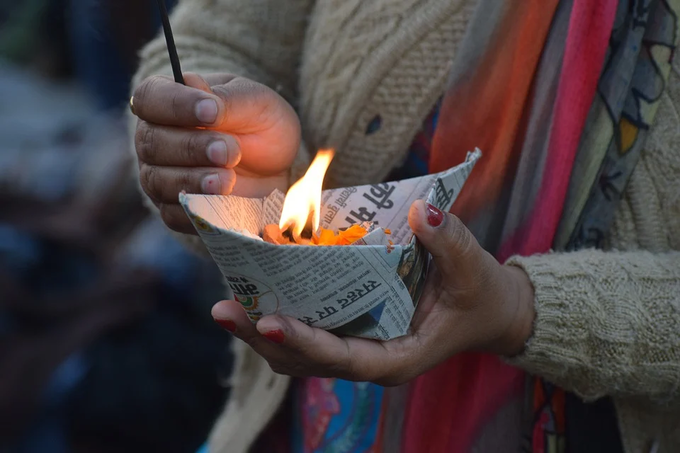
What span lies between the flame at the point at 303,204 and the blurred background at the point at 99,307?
43.8 inches

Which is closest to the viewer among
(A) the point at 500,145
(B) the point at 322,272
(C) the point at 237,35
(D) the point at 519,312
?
(B) the point at 322,272

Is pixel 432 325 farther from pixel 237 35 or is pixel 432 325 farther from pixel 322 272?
pixel 237 35

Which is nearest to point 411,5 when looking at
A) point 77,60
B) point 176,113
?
point 176,113

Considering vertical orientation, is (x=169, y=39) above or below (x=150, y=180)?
above

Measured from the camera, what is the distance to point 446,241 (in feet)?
2.36

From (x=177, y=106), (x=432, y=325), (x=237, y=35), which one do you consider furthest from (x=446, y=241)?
(x=237, y=35)

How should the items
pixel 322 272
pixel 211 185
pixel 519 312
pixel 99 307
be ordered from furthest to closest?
1. pixel 99 307
2. pixel 519 312
3. pixel 211 185
4. pixel 322 272

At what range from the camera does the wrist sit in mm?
867

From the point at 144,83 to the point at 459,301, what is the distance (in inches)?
19.0

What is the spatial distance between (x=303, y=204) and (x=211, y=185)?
0.12 metres

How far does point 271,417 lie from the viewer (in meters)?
1.17

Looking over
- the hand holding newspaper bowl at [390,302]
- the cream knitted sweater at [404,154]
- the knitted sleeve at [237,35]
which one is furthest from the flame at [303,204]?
the knitted sleeve at [237,35]

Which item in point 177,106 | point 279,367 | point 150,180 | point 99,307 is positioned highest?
point 177,106

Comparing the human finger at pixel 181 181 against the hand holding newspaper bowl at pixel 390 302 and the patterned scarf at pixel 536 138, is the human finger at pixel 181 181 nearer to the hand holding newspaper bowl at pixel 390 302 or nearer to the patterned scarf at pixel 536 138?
the hand holding newspaper bowl at pixel 390 302
